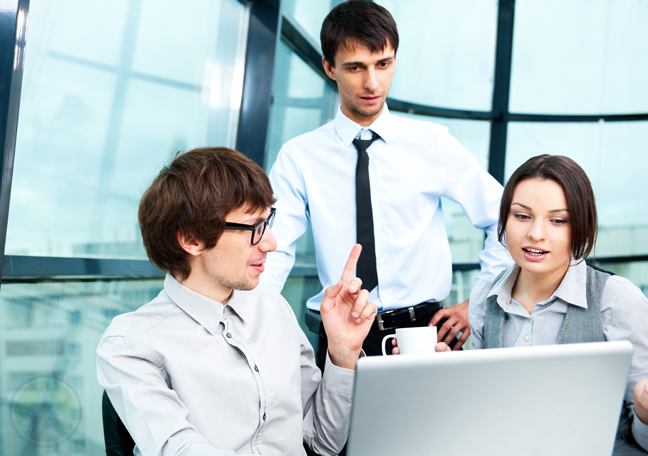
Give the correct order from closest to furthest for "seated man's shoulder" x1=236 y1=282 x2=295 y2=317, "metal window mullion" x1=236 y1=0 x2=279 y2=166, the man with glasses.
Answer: the man with glasses → "seated man's shoulder" x1=236 y1=282 x2=295 y2=317 → "metal window mullion" x1=236 y1=0 x2=279 y2=166

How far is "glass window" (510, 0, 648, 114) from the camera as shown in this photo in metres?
4.54

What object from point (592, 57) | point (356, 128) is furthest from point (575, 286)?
point (592, 57)

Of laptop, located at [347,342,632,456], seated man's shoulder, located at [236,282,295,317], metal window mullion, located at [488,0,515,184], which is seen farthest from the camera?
metal window mullion, located at [488,0,515,184]

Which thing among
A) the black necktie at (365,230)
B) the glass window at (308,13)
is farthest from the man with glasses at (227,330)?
the glass window at (308,13)

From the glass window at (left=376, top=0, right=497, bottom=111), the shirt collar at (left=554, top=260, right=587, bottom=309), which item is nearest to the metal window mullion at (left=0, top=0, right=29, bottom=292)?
the shirt collar at (left=554, top=260, right=587, bottom=309)

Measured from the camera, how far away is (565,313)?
4.07 ft

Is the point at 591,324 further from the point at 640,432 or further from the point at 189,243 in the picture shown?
the point at 189,243

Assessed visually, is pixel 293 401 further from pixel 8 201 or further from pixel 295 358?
pixel 8 201

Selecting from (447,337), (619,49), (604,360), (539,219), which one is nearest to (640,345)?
(539,219)

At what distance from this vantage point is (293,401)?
120cm

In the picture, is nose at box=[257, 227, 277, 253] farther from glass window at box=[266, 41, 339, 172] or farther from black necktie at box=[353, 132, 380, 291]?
glass window at box=[266, 41, 339, 172]

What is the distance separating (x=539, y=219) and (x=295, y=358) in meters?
0.68

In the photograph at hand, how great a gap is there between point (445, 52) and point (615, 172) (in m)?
1.85

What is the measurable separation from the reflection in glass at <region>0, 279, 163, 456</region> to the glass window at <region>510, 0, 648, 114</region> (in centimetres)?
432
